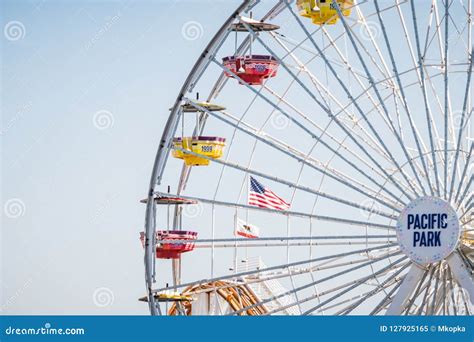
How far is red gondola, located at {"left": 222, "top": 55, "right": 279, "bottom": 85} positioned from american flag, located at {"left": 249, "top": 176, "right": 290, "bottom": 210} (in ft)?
7.05

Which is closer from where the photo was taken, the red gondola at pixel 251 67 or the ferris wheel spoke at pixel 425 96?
the ferris wheel spoke at pixel 425 96

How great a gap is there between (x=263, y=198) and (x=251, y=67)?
A: 9.31 ft

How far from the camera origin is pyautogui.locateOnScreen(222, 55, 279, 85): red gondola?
42938mm

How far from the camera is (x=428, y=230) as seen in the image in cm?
3844

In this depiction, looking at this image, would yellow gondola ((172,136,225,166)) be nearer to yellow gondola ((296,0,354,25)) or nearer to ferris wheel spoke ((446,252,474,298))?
yellow gondola ((296,0,354,25))

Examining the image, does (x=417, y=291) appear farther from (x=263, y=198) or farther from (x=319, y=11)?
(x=319, y=11)

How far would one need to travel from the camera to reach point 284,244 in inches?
1665

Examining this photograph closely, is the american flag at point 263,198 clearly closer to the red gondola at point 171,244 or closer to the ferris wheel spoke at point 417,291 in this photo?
the red gondola at point 171,244

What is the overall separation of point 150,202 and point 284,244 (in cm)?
294

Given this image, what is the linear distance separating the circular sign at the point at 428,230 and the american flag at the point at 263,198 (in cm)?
439

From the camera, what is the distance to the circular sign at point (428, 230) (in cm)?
3806

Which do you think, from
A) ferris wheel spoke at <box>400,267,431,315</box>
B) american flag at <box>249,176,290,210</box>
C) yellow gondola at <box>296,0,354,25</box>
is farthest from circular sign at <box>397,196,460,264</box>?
yellow gondola at <box>296,0,354,25</box>

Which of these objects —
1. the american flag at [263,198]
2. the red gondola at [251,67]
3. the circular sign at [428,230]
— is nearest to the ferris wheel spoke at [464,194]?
the circular sign at [428,230]
